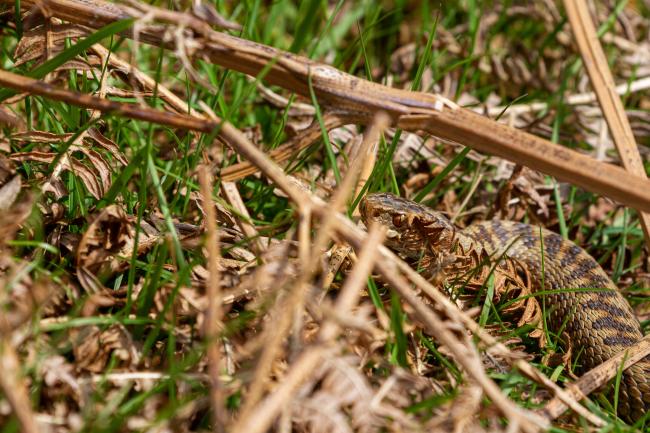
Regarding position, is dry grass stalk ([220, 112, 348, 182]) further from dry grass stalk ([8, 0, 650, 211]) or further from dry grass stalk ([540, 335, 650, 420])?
dry grass stalk ([540, 335, 650, 420])

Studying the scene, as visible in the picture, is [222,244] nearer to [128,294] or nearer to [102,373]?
[128,294]

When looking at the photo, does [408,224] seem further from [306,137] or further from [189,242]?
[189,242]

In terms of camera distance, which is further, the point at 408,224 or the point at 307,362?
the point at 408,224

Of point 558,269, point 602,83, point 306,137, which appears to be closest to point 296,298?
point 306,137

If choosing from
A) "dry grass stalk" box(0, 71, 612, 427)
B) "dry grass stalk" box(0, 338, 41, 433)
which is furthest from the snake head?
"dry grass stalk" box(0, 338, 41, 433)

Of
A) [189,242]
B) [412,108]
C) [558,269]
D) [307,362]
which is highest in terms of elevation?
[412,108]

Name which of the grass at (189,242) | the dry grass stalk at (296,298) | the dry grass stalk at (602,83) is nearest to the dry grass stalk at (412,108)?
the grass at (189,242)

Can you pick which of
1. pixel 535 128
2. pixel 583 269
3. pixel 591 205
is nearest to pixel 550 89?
pixel 535 128

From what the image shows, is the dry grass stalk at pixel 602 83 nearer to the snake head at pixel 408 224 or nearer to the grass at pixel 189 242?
the grass at pixel 189 242
